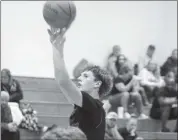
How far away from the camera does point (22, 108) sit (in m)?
9.51

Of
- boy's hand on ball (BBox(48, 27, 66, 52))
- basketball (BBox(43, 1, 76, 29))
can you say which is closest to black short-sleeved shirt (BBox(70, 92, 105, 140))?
boy's hand on ball (BBox(48, 27, 66, 52))

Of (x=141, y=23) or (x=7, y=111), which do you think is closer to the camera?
(x=7, y=111)

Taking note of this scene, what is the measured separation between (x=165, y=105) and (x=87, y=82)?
277 inches

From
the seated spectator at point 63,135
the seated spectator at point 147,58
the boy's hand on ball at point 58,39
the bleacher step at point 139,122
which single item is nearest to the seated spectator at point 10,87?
the bleacher step at point 139,122

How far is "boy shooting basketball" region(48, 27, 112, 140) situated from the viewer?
3703 mm

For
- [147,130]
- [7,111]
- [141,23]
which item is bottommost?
[147,130]

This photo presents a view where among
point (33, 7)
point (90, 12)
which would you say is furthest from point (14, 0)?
point (90, 12)

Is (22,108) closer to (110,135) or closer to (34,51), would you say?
(110,135)

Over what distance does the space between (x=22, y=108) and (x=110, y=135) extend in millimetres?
1695

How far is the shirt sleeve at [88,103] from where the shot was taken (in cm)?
380

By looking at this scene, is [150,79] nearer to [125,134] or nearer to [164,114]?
[164,114]

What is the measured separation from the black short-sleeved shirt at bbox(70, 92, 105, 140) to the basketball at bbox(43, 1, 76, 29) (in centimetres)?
50

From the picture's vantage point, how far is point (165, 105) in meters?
11.0

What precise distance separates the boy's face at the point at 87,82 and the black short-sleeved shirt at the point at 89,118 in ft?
0.57
